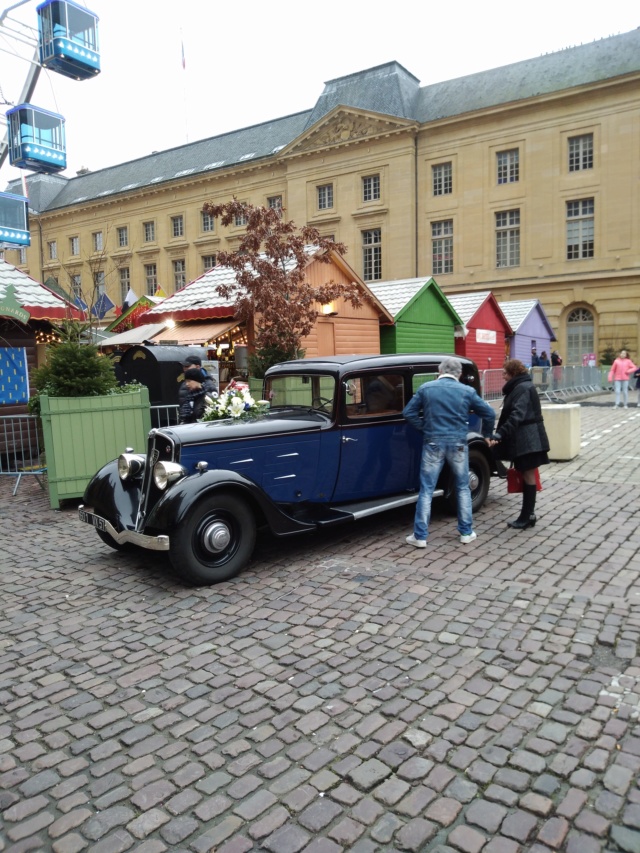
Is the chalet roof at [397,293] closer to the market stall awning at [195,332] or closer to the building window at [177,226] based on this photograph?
the market stall awning at [195,332]

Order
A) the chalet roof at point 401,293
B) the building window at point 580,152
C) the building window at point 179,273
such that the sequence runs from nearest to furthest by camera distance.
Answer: the chalet roof at point 401,293
the building window at point 580,152
the building window at point 179,273

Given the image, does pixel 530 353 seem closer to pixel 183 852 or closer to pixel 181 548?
pixel 181 548

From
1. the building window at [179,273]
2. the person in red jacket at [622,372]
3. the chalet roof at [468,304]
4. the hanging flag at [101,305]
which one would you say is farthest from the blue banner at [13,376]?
the building window at [179,273]

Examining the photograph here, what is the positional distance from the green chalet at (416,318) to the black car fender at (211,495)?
44.9 ft

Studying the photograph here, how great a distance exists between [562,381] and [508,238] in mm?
17267

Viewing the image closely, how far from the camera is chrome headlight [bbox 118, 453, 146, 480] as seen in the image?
5.67 m

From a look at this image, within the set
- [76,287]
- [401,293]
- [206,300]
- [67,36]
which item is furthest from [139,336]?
[76,287]

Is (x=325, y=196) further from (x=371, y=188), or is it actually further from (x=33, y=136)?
(x=33, y=136)

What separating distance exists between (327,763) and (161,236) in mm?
52317

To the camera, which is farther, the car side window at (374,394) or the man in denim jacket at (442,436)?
the car side window at (374,394)

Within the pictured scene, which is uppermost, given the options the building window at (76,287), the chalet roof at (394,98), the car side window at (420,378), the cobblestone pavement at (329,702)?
the chalet roof at (394,98)

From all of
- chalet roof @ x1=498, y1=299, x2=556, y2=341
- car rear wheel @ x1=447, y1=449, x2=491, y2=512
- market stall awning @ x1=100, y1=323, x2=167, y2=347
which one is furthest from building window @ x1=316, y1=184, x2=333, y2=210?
car rear wheel @ x1=447, y1=449, x2=491, y2=512

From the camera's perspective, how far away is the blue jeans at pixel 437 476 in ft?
19.1

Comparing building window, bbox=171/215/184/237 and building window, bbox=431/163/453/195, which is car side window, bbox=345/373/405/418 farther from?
building window, bbox=171/215/184/237
